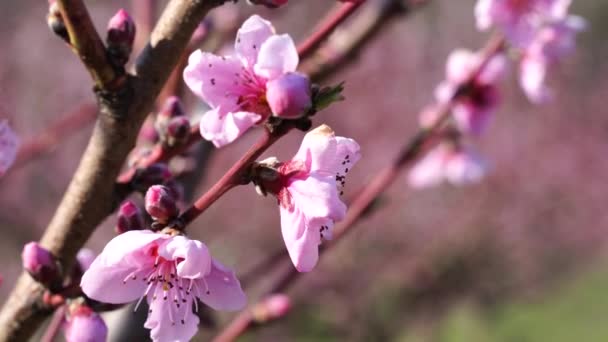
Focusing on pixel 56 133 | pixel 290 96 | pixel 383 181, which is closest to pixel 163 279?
pixel 290 96

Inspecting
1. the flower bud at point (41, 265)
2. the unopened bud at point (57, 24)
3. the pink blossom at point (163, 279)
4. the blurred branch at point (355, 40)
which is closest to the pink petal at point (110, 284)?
the pink blossom at point (163, 279)

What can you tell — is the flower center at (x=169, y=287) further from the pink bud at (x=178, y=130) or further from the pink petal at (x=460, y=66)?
the pink petal at (x=460, y=66)

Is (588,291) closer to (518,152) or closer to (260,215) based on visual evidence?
(518,152)

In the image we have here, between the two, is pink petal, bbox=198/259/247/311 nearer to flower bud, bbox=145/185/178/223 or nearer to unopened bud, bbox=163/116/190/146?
flower bud, bbox=145/185/178/223

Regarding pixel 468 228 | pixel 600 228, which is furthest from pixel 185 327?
pixel 600 228

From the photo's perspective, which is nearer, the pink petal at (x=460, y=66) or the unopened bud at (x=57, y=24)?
the unopened bud at (x=57, y=24)

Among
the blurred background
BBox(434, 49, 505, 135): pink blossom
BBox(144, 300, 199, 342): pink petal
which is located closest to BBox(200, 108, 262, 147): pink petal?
BBox(144, 300, 199, 342): pink petal
